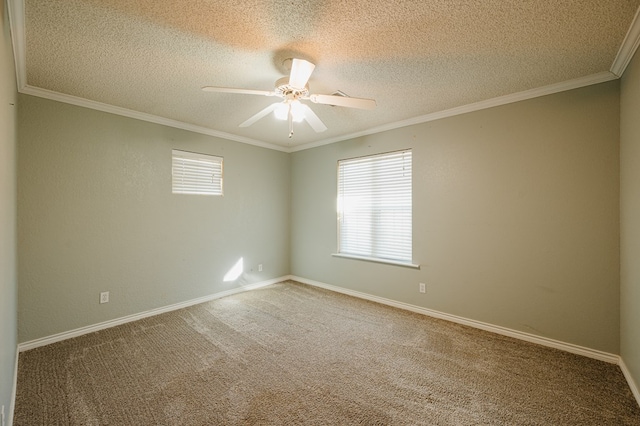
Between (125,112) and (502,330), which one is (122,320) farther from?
(502,330)

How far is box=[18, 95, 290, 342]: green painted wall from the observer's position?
2.48 m

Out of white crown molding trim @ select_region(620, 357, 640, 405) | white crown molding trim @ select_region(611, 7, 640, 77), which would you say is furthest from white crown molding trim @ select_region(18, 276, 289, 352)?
white crown molding trim @ select_region(611, 7, 640, 77)

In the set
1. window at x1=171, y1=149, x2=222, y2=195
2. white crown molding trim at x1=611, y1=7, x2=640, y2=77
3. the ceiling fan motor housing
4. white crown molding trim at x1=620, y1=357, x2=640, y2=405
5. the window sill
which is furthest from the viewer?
window at x1=171, y1=149, x2=222, y2=195

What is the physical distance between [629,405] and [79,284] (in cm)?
467

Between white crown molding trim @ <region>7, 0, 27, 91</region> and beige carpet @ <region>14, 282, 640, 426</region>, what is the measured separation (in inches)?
93.9

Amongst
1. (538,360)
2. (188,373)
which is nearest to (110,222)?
(188,373)

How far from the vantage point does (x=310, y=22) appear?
5.36ft

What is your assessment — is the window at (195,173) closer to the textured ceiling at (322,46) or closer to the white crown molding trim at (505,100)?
the textured ceiling at (322,46)

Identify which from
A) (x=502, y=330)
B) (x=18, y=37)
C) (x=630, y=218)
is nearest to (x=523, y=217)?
(x=630, y=218)

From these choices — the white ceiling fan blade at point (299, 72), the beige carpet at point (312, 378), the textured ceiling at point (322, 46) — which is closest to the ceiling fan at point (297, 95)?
the white ceiling fan blade at point (299, 72)

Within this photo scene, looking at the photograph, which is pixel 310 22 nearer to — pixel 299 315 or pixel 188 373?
pixel 188 373

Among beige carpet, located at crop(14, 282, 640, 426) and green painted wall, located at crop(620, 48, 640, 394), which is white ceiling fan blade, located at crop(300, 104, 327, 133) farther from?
green painted wall, located at crop(620, 48, 640, 394)

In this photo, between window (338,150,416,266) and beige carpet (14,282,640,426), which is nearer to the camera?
beige carpet (14,282,640,426)

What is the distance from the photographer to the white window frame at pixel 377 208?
11.6ft
